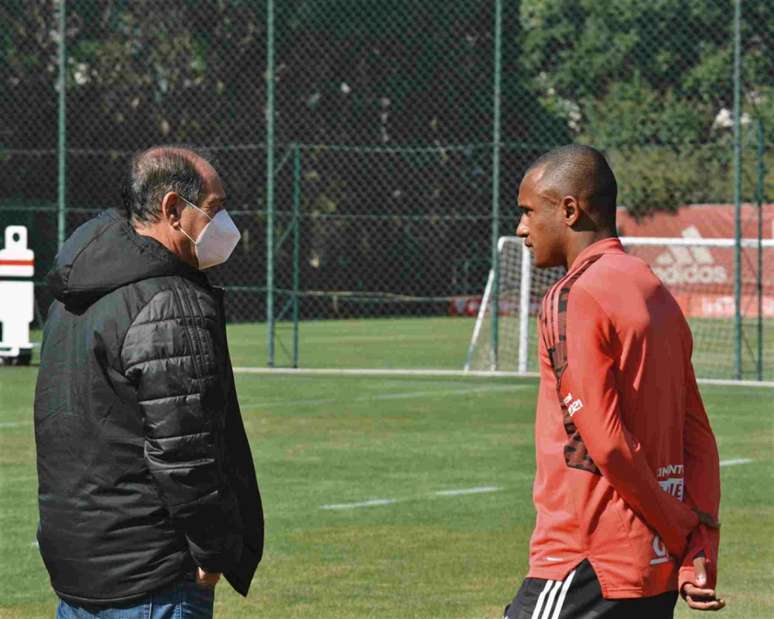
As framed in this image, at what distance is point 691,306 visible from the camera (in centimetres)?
3684

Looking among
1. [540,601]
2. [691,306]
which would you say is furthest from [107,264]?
[691,306]

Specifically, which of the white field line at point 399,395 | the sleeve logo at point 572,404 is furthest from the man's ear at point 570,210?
the white field line at point 399,395

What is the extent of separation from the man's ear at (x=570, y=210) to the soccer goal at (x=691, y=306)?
17760 mm

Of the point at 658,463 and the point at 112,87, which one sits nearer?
the point at 658,463

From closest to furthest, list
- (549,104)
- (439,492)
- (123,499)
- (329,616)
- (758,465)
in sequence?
(123,499), (329,616), (439,492), (758,465), (549,104)

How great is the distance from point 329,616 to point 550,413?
3869 millimetres

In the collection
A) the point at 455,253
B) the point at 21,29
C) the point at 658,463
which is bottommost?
the point at 455,253

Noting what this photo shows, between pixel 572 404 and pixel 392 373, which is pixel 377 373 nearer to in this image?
pixel 392 373

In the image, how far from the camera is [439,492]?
1183cm

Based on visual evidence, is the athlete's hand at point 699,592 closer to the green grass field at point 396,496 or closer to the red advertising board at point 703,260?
the green grass field at point 396,496

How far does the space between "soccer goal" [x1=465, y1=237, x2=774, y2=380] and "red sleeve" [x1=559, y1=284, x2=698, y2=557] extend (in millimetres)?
17934

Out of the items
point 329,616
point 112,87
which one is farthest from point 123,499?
point 112,87

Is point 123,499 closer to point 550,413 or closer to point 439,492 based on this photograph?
point 550,413

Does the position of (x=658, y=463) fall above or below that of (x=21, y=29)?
below
